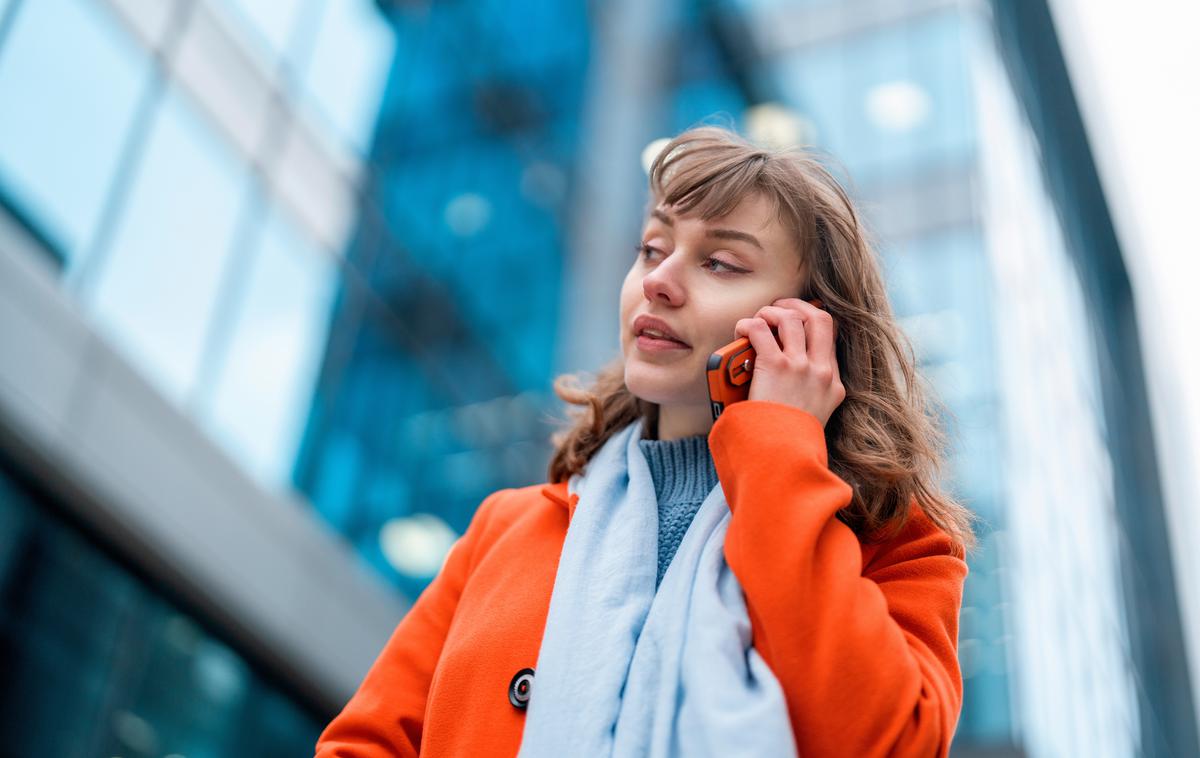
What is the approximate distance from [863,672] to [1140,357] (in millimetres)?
35232

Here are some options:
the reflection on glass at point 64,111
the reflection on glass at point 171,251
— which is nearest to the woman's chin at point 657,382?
the reflection on glass at point 64,111

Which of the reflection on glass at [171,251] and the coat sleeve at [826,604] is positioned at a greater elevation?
the reflection on glass at [171,251]

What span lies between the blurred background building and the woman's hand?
46cm

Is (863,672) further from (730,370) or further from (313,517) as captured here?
(313,517)

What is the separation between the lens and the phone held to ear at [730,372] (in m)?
1.84

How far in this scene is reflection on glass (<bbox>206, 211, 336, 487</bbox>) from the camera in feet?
33.6

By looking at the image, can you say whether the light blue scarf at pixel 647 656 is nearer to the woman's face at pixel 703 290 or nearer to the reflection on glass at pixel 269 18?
the woman's face at pixel 703 290

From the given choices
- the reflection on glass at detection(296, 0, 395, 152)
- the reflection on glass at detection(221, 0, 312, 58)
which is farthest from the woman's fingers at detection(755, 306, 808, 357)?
the reflection on glass at detection(296, 0, 395, 152)

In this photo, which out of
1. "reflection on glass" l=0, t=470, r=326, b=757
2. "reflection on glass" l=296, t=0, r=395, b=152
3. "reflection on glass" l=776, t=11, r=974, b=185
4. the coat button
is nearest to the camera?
the coat button

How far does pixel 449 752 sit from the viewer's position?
1.81 metres

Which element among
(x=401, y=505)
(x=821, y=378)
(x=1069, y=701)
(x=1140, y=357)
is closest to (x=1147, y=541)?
(x=1140, y=357)

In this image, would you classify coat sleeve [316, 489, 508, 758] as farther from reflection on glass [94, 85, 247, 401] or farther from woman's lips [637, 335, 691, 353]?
reflection on glass [94, 85, 247, 401]

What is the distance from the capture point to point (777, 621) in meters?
1.61

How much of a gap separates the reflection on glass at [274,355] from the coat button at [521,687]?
28.2ft
